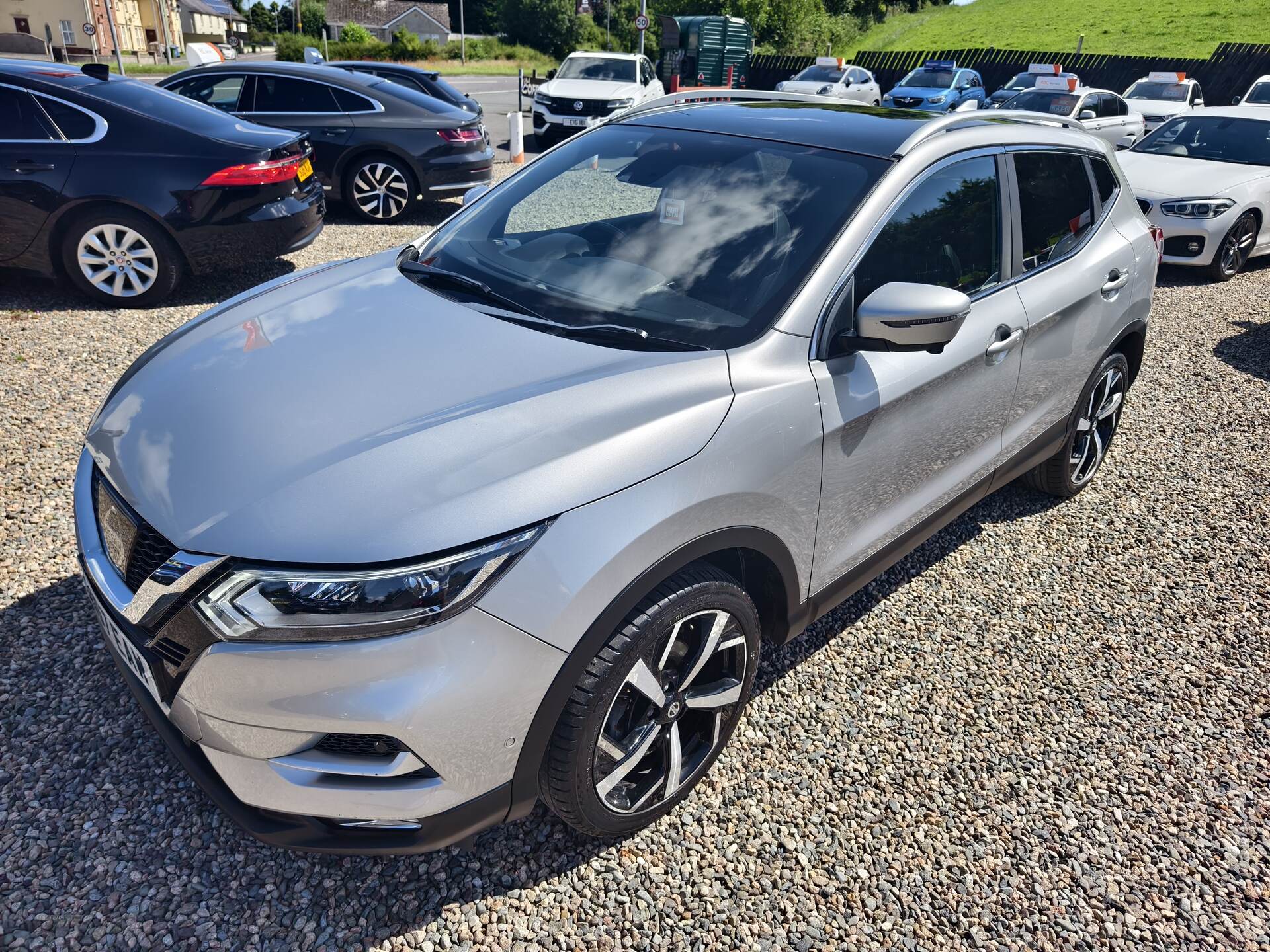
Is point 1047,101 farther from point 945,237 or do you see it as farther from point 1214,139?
point 945,237

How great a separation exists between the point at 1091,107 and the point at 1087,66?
2038 cm

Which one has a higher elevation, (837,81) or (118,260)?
(837,81)

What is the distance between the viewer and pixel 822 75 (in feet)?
83.7

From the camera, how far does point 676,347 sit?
7.94 feet

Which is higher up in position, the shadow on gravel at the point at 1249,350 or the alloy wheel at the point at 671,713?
the alloy wheel at the point at 671,713

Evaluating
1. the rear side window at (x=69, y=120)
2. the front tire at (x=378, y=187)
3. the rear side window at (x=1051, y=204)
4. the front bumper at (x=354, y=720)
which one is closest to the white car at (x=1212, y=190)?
the rear side window at (x=1051, y=204)

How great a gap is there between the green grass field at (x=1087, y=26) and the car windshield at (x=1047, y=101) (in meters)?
32.1

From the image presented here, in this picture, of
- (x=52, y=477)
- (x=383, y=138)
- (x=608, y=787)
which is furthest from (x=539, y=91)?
(x=608, y=787)

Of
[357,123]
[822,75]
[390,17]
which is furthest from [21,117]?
[390,17]

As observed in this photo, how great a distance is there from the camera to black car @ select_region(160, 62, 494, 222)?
9.02 metres

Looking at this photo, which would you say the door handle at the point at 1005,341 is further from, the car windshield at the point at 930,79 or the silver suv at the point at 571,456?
the car windshield at the point at 930,79

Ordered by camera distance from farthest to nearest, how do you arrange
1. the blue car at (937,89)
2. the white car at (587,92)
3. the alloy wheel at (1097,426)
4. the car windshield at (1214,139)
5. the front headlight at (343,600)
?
the blue car at (937,89), the white car at (587,92), the car windshield at (1214,139), the alloy wheel at (1097,426), the front headlight at (343,600)

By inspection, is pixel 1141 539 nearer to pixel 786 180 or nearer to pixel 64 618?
pixel 786 180

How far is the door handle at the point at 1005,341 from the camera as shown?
10.2ft
